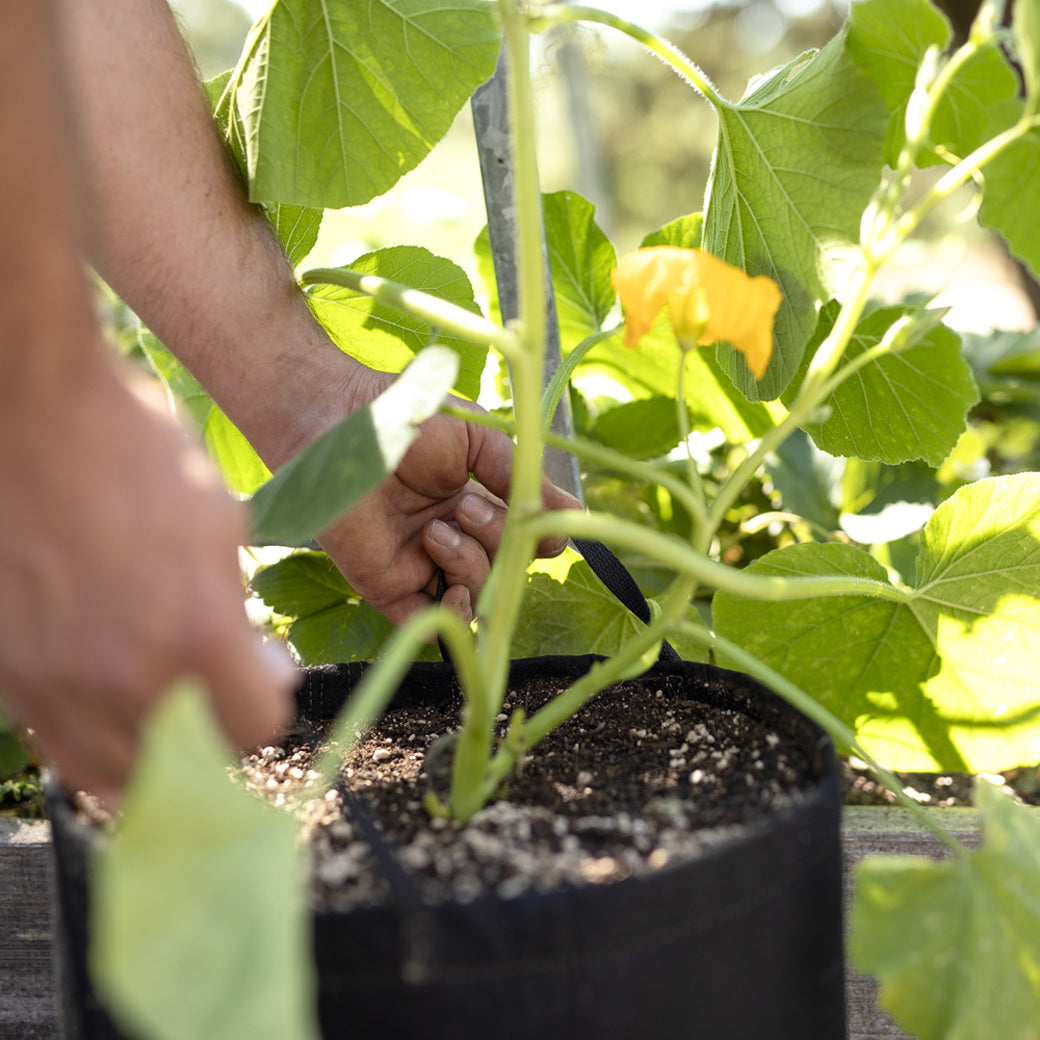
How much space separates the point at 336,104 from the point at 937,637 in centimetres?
58

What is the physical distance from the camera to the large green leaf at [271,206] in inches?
28.9

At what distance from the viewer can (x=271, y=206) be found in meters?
0.84

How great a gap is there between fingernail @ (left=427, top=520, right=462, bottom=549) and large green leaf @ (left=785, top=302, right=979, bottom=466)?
32 cm

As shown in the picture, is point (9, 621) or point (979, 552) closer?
point (9, 621)

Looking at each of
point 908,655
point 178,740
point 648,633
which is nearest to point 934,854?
point 908,655

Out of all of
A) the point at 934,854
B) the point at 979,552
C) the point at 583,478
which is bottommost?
the point at 934,854

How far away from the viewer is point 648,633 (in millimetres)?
478

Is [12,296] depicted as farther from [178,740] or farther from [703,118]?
[703,118]

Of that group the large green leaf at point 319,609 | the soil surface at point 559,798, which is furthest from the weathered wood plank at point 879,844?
the large green leaf at point 319,609

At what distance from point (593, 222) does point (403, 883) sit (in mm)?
839

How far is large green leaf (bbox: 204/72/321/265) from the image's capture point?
734mm

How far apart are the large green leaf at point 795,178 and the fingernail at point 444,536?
0.25 meters

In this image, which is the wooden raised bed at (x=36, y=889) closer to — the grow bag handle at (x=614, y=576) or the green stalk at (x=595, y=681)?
the grow bag handle at (x=614, y=576)

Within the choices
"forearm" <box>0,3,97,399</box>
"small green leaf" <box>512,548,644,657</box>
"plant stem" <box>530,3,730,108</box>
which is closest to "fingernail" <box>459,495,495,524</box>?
"small green leaf" <box>512,548,644,657</box>
